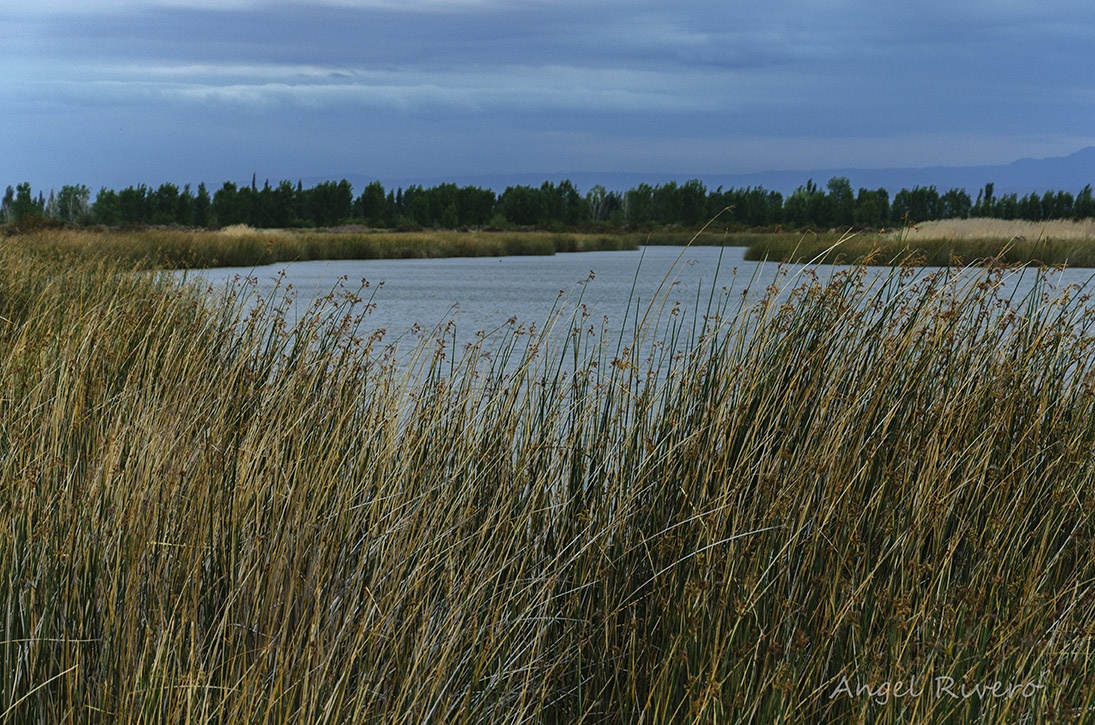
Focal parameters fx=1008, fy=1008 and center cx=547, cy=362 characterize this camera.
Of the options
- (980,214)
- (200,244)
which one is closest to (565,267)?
(200,244)

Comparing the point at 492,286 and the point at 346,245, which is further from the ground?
the point at 346,245

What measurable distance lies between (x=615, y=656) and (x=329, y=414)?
1562 millimetres

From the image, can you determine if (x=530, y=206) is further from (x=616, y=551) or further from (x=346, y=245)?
(x=616, y=551)

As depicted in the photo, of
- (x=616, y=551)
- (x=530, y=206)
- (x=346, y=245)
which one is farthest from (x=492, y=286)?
(x=530, y=206)

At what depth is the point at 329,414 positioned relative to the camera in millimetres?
3559

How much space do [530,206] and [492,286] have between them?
4474 cm

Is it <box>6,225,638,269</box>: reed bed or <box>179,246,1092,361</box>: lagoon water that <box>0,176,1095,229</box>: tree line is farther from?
<box>179,246,1092,361</box>: lagoon water

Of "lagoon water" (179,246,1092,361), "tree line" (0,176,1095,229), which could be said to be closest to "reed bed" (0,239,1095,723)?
"lagoon water" (179,246,1092,361)

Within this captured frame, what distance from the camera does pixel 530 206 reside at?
214 ft

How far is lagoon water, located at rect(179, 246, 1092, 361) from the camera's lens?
40.2 ft

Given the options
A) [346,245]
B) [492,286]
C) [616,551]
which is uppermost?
[346,245]

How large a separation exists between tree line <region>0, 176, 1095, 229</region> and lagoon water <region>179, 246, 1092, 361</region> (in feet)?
96.4

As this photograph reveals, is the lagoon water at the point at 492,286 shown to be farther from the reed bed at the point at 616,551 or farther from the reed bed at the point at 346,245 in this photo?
the reed bed at the point at 616,551

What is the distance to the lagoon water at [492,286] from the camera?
12249 millimetres
